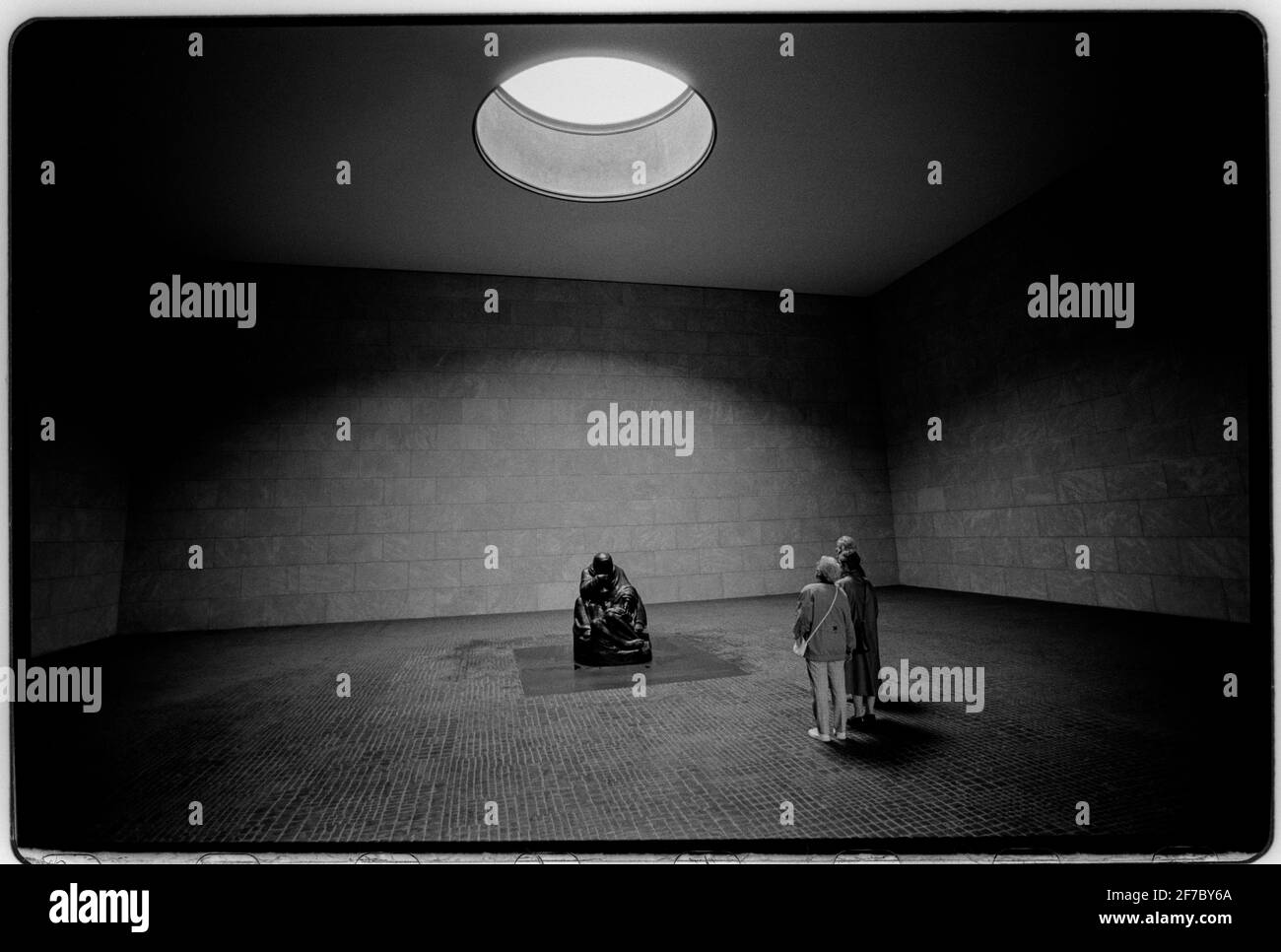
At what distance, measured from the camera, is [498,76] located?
771 centimetres

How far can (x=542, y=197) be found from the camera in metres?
10.5

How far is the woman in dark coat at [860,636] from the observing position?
5340 mm

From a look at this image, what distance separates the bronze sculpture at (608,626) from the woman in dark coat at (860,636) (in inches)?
111

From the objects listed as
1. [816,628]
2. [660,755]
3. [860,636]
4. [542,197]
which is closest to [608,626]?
[660,755]

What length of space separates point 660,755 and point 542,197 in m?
9.06

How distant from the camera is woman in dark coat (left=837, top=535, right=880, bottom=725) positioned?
534 cm

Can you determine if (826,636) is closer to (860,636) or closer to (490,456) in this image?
(860,636)

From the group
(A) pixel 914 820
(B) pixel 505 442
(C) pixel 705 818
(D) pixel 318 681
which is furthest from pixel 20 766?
(B) pixel 505 442

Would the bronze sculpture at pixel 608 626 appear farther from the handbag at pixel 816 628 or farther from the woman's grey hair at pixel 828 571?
the woman's grey hair at pixel 828 571

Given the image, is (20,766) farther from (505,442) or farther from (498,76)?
(505,442)

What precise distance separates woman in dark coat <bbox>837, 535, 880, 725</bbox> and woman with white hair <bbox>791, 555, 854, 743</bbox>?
1.45 feet

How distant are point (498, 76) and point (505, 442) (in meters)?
6.79

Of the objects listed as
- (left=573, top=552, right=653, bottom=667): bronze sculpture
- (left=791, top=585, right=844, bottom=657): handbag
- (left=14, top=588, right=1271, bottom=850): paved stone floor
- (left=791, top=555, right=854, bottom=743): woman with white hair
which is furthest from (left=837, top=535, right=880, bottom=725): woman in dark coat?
(left=573, top=552, right=653, bottom=667): bronze sculpture

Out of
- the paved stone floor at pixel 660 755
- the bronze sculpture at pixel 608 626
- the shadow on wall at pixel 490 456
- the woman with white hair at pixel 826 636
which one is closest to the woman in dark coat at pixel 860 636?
the paved stone floor at pixel 660 755
